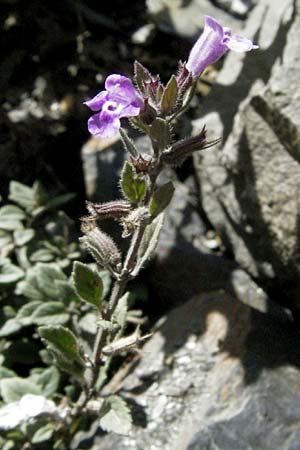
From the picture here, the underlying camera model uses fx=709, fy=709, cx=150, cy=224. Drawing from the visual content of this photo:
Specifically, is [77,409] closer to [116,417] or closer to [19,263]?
[116,417]

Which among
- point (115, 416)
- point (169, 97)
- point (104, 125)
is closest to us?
point (104, 125)

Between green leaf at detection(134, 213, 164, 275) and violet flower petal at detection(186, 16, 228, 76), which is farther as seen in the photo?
green leaf at detection(134, 213, 164, 275)

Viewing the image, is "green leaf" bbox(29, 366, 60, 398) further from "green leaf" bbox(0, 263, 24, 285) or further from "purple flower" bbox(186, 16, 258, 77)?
"purple flower" bbox(186, 16, 258, 77)

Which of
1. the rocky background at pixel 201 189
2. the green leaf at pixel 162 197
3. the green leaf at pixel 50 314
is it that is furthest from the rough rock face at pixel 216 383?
the green leaf at pixel 162 197

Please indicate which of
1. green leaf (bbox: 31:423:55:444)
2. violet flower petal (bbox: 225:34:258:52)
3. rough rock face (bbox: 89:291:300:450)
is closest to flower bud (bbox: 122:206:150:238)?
violet flower petal (bbox: 225:34:258:52)

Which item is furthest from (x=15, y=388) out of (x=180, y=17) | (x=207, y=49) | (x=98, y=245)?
(x=180, y=17)

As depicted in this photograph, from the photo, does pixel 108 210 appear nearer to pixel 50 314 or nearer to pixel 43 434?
pixel 50 314
